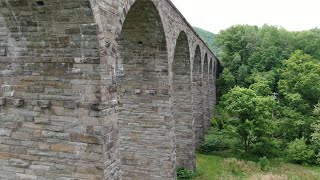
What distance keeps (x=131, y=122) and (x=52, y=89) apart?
5192 mm

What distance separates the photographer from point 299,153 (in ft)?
66.8

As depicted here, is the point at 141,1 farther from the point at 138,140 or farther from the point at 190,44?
the point at 190,44

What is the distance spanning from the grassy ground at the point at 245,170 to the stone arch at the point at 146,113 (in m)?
5.41

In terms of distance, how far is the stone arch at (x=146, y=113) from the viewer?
11.1m

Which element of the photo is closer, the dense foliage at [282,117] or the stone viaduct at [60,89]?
the stone viaduct at [60,89]

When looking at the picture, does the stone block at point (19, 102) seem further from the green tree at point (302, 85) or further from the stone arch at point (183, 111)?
the green tree at point (302, 85)

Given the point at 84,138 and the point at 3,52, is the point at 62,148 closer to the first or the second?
the point at 84,138

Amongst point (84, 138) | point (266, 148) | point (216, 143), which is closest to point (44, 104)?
point (84, 138)

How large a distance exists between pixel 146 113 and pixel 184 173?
5479 millimetres

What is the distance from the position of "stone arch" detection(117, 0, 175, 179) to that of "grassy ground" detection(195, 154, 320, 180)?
5411 millimetres

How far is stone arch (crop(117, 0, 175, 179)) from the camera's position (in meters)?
11.1

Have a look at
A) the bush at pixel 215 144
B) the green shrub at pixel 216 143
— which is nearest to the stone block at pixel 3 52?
the green shrub at pixel 216 143

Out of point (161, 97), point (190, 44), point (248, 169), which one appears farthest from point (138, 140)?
point (248, 169)

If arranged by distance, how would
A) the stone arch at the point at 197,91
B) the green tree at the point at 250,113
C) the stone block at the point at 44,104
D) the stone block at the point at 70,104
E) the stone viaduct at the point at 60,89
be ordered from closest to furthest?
the stone viaduct at the point at 60,89
the stone block at the point at 70,104
the stone block at the point at 44,104
the green tree at the point at 250,113
the stone arch at the point at 197,91
